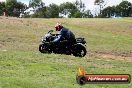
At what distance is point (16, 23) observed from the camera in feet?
150

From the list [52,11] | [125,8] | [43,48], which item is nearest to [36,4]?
[52,11]

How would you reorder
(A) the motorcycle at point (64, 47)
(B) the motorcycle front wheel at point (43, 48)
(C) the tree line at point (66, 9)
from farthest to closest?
1. (C) the tree line at point (66, 9)
2. (B) the motorcycle front wheel at point (43, 48)
3. (A) the motorcycle at point (64, 47)

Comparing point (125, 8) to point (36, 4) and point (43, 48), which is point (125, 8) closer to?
point (36, 4)

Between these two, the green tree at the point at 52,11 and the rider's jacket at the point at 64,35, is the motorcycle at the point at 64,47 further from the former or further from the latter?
the green tree at the point at 52,11

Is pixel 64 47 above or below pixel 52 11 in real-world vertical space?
above

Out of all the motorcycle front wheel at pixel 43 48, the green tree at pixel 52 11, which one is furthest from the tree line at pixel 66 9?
the motorcycle front wheel at pixel 43 48

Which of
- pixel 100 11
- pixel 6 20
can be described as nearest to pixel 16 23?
pixel 6 20

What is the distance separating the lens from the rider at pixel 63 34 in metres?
24.8

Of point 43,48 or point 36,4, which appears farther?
point 36,4

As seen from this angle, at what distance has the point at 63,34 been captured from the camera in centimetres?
2484

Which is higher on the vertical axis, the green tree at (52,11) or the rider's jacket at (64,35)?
the rider's jacket at (64,35)

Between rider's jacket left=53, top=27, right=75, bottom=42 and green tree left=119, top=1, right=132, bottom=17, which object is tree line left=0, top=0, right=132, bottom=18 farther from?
rider's jacket left=53, top=27, right=75, bottom=42

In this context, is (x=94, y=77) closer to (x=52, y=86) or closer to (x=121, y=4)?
(x=52, y=86)

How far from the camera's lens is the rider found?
24.8 meters
